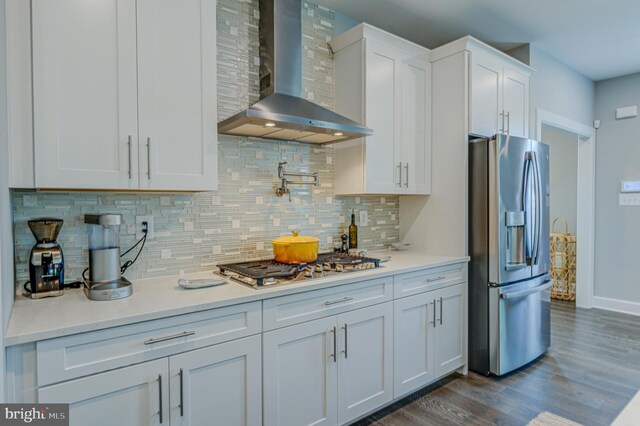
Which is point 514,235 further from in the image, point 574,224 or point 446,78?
point 574,224

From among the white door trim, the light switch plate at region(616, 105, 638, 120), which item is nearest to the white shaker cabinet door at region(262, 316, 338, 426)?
the white door trim

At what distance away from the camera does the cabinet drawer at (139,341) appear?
1221 mm

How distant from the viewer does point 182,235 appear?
83.1 inches

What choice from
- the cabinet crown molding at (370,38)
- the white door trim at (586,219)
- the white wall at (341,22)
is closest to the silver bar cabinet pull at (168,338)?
the cabinet crown molding at (370,38)

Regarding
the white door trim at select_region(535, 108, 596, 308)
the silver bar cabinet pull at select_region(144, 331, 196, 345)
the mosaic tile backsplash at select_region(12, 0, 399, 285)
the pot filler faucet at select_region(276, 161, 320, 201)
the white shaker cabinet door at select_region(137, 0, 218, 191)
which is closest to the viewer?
the silver bar cabinet pull at select_region(144, 331, 196, 345)

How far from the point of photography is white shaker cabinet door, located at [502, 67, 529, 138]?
3130 mm

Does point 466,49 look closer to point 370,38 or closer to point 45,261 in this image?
point 370,38

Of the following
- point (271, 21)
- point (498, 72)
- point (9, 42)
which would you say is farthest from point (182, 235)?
point (498, 72)

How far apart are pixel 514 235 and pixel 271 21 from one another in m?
2.28

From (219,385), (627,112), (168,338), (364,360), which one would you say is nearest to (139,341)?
(168,338)

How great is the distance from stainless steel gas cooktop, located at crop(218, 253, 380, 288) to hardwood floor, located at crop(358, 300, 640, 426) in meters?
0.95

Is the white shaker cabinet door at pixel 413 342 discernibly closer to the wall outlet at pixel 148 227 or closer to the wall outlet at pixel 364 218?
the wall outlet at pixel 364 218

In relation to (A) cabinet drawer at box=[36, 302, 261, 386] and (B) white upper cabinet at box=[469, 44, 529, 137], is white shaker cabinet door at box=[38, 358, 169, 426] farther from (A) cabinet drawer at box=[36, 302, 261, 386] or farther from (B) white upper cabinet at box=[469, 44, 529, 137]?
(B) white upper cabinet at box=[469, 44, 529, 137]

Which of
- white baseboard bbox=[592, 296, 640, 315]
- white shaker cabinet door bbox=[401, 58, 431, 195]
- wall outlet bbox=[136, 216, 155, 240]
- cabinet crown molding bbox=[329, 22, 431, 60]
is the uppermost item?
cabinet crown molding bbox=[329, 22, 431, 60]
